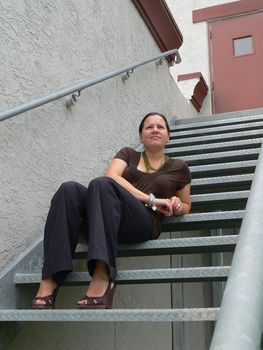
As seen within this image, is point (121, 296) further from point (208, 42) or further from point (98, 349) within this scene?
point (208, 42)

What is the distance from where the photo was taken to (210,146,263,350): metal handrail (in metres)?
0.77

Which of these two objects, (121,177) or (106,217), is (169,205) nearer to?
(121,177)

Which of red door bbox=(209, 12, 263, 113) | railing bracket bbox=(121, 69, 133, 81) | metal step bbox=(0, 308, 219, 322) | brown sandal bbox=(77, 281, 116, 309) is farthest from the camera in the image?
red door bbox=(209, 12, 263, 113)

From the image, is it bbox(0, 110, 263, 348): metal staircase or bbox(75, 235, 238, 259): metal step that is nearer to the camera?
bbox(0, 110, 263, 348): metal staircase

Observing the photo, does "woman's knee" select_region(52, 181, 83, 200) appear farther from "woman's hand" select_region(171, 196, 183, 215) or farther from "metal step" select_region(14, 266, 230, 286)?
"woman's hand" select_region(171, 196, 183, 215)

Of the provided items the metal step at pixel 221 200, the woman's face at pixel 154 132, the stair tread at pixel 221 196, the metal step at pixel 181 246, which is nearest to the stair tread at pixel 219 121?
the metal step at pixel 221 200

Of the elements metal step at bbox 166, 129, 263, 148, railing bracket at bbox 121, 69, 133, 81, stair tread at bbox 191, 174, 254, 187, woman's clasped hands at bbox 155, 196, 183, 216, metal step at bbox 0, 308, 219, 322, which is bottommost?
metal step at bbox 0, 308, 219, 322

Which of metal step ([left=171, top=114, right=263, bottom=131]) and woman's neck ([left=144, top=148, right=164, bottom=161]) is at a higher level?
metal step ([left=171, top=114, right=263, bottom=131])

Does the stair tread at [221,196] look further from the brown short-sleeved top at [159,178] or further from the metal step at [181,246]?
the metal step at [181,246]

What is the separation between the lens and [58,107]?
2.64 meters

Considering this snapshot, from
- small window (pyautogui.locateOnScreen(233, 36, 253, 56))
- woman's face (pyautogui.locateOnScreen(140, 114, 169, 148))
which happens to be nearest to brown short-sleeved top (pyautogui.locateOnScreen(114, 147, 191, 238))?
woman's face (pyautogui.locateOnScreen(140, 114, 169, 148))

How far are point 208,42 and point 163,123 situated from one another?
502cm

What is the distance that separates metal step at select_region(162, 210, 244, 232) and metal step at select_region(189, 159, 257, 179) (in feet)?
2.75

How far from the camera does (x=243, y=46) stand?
709 centimetres
